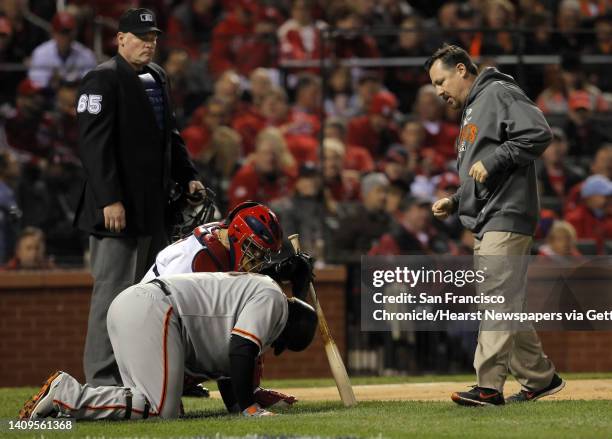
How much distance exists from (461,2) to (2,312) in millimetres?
7643

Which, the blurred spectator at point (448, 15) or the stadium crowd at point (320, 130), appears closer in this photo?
the stadium crowd at point (320, 130)

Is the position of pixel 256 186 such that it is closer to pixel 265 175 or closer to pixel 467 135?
pixel 265 175

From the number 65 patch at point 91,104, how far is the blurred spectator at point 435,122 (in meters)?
5.96

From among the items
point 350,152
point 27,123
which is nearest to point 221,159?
point 350,152

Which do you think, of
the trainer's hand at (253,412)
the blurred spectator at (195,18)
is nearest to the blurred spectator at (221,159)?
the blurred spectator at (195,18)

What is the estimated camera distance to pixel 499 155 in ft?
23.0

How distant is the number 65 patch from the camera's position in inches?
309

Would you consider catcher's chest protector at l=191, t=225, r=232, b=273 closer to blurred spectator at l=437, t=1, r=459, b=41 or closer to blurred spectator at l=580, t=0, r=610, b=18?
blurred spectator at l=437, t=1, r=459, b=41

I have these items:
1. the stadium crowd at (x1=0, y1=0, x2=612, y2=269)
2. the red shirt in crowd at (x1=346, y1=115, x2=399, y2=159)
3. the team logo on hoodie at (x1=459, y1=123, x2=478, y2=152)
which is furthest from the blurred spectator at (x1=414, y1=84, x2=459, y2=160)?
the team logo on hoodie at (x1=459, y1=123, x2=478, y2=152)

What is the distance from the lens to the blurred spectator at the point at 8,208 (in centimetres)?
1145

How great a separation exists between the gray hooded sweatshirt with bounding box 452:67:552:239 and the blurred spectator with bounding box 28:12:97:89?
5.86 m

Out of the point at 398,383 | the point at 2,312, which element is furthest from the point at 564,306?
the point at 2,312

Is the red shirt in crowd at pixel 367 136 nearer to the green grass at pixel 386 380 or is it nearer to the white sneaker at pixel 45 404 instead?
the green grass at pixel 386 380

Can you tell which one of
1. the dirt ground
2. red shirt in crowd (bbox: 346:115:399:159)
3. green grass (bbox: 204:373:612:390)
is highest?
red shirt in crowd (bbox: 346:115:399:159)
